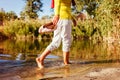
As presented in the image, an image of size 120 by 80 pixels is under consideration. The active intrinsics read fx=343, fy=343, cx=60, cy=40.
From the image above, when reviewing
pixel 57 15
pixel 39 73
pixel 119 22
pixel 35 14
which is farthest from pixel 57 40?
pixel 35 14

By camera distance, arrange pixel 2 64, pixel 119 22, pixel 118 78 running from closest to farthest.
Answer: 1. pixel 118 78
2. pixel 2 64
3. pixel 119 22

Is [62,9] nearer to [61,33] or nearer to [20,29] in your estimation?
[61,33]

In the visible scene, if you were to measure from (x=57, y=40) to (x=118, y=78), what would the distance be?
7.91ft

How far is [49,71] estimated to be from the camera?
21.6ft

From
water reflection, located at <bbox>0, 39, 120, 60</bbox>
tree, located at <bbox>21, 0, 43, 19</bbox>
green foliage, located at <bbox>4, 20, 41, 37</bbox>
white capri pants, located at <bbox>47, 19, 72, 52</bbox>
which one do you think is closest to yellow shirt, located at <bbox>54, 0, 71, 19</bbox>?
white capri pants, located at <bbox>47, 19, 72, 52</bbox>

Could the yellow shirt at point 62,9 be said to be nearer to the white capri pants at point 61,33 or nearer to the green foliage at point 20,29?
the white capri pants at point 61,33

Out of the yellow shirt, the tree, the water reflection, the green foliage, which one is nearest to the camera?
the yellow shirt

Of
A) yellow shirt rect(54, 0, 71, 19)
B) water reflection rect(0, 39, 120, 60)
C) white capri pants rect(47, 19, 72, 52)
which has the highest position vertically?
yellow shirt rect(54, 0, 71, 19)

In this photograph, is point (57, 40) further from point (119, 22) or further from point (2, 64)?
point (119, 22)

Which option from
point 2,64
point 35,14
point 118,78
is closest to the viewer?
point 118,78

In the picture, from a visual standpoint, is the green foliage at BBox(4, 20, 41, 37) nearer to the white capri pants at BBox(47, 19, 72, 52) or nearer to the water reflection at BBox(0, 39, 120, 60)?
the water reflection at BBox(0, 39, 120, 60)

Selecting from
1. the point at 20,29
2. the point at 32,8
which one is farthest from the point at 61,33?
the point at 32,8

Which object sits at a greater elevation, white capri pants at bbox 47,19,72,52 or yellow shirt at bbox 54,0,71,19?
yellow shirt at bbox 54,0,71,19

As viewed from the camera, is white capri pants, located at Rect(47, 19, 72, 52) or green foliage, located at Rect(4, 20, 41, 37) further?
green foliage, located at Rect(4, 20, 41, 37)
